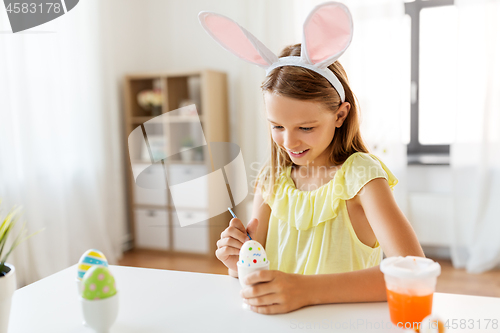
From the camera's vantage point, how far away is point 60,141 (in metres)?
2.94

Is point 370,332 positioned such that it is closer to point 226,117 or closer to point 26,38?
point 26,38

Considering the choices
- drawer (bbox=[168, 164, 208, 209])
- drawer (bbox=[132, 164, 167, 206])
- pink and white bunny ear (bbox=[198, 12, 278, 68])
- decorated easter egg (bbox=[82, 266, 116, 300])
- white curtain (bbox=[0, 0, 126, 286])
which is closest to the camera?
decorated easter egg (bbox=[82, 266, 116, 300])

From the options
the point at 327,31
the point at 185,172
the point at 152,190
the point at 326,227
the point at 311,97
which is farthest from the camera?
the point at 152,190

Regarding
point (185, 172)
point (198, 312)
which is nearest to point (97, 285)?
point (198, 312)

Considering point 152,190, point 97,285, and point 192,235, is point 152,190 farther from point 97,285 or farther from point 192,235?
point 97,285

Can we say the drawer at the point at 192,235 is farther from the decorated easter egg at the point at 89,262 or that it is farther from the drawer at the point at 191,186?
the decorated easter egg at the point at 89,262

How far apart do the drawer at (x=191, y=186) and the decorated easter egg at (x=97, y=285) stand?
2.67 metres

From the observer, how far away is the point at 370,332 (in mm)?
696

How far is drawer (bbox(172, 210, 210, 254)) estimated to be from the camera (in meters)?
3.40

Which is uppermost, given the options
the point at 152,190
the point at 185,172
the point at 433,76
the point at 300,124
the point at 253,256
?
the point at 433,76

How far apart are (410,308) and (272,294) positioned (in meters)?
0.24

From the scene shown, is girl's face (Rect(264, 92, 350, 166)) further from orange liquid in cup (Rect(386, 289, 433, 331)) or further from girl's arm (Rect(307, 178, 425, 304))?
orange liquid in cup (Rect(386, 289, 433, 331))

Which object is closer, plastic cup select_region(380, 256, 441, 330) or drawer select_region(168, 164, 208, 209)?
plastic cup select_region(380, 256, 441, 330)

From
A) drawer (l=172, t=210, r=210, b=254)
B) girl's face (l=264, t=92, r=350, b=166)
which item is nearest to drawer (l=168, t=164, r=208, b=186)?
drawer (l=172, t=210, r=210, b=254)
